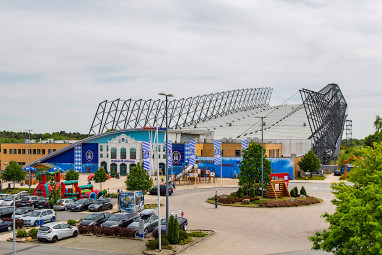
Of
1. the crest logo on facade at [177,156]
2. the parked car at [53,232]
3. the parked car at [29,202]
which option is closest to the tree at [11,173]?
the parked car at [29,202]

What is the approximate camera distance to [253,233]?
1303 inches

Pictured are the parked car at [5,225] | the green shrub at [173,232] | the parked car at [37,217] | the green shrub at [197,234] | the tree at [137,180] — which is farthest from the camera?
the tree at [137,180]

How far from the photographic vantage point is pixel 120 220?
115 ft

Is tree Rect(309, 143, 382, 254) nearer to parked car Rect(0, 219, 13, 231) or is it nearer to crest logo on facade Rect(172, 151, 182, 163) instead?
parked car Rect(0, 219, 13, 231)

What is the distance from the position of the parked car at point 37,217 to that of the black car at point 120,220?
6.76 metres

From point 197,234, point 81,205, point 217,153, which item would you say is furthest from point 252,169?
point 217,153

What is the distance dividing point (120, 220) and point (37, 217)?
8.27m

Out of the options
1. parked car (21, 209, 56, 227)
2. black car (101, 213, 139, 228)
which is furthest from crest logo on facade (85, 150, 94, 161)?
black car (101, 213, 139, 228)

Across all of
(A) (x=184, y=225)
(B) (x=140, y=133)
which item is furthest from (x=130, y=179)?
(B) (x=140, y=133)

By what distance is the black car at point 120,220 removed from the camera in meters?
34.4

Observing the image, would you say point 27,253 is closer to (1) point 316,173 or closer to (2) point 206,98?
(1) point 316,173

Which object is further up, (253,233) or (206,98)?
(206,98)

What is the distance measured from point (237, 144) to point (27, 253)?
69194 mm

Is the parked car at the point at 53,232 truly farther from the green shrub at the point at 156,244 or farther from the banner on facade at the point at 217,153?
the banner on facade at the point at 217,153
